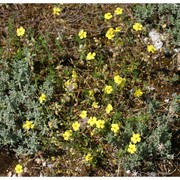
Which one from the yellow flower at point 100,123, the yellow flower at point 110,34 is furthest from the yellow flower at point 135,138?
the yellow flower at point 110,34

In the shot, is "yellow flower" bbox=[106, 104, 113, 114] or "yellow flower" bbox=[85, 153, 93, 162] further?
"yellow flower" bbox=[106, 104, 113, 114]

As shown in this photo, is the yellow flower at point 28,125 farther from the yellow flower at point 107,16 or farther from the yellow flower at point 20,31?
the yellow flower at point 107,16

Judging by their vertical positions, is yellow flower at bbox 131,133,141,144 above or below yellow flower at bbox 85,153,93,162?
above

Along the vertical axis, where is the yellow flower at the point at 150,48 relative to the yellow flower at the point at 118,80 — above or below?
above

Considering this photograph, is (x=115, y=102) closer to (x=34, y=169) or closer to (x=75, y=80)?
(x=75, y=80)

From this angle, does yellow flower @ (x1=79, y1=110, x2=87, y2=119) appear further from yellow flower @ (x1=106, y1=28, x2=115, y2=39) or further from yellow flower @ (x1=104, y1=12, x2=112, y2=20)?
yellow flower @ (x1=104, y1=12, x2=112, y2=20)

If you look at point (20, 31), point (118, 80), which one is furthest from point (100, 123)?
point (20, 31)

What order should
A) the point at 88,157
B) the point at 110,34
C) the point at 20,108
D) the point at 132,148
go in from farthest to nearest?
the point at 110,34, the point at 20,108, the point at 88,157, the point at 132,148

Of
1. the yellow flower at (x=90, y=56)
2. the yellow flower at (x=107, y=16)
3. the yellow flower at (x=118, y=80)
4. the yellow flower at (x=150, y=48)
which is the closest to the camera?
the yellow flower at (x=118, y=80)

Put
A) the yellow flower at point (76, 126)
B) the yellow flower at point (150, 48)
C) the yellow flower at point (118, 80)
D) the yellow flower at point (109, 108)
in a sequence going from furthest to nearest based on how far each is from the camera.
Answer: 1. the yellow flower at point (150, 48)
2. the yellow flower at point (118, 80)
3. the yellow flower at point (109, 108)
4. the yellow flower at point (76, 126)

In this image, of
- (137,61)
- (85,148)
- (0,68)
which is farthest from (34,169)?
(137,61)

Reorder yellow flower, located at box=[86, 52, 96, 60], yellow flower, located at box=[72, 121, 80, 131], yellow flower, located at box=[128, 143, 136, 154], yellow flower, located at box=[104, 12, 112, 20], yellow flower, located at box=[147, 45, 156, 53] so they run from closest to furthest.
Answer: yellow flower, located at box=[128, 143, 136, 154] → yellow flower, located at box=[72, 121, 80, 131] → yellow flower, located at box=[147, 45, 156, 53] → yellow flower, located at box=[86, 52, 96, 60] → yellow flower, located at box=[104, 12, 112, 20]

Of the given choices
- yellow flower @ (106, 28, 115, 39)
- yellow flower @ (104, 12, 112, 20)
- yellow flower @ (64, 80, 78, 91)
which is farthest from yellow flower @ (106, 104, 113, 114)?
yellow flower @ (104, 12, 112, 20)

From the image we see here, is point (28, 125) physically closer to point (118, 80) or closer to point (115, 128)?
point (115, 128)
